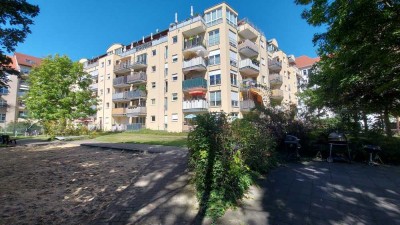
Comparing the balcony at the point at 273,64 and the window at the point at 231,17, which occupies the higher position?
the window at the point at 231,17

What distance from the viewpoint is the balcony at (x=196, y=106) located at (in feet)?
98.1

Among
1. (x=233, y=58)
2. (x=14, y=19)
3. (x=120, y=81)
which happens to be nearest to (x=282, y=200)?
(x=14, y=19)

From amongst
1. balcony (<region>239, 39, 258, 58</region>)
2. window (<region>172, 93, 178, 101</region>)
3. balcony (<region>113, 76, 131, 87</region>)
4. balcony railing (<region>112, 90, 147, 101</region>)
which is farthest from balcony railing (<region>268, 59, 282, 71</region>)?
balcony (<region>113, 76, 131, 87</region>)

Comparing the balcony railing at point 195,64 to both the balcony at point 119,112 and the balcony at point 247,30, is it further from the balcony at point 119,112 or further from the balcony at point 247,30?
the balcony at point 119,112

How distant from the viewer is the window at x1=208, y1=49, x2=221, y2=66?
30.5 meters

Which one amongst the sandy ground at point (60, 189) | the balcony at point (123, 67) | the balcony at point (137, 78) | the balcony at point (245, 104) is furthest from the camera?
the balcony at point (123, 67)

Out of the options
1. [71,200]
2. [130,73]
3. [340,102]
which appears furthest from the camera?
[130,73]

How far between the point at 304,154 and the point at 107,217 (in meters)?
8.49

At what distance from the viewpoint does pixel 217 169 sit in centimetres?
467

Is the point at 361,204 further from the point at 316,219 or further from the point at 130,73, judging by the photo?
the point at 130,73

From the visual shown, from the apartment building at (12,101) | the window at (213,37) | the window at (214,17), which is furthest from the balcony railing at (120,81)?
the apartment building at (12,101)

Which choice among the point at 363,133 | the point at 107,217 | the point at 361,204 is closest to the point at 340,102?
the point at 363,133

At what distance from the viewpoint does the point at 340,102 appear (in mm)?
12211

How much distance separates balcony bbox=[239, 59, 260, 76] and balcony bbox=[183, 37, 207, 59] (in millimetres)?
5486
